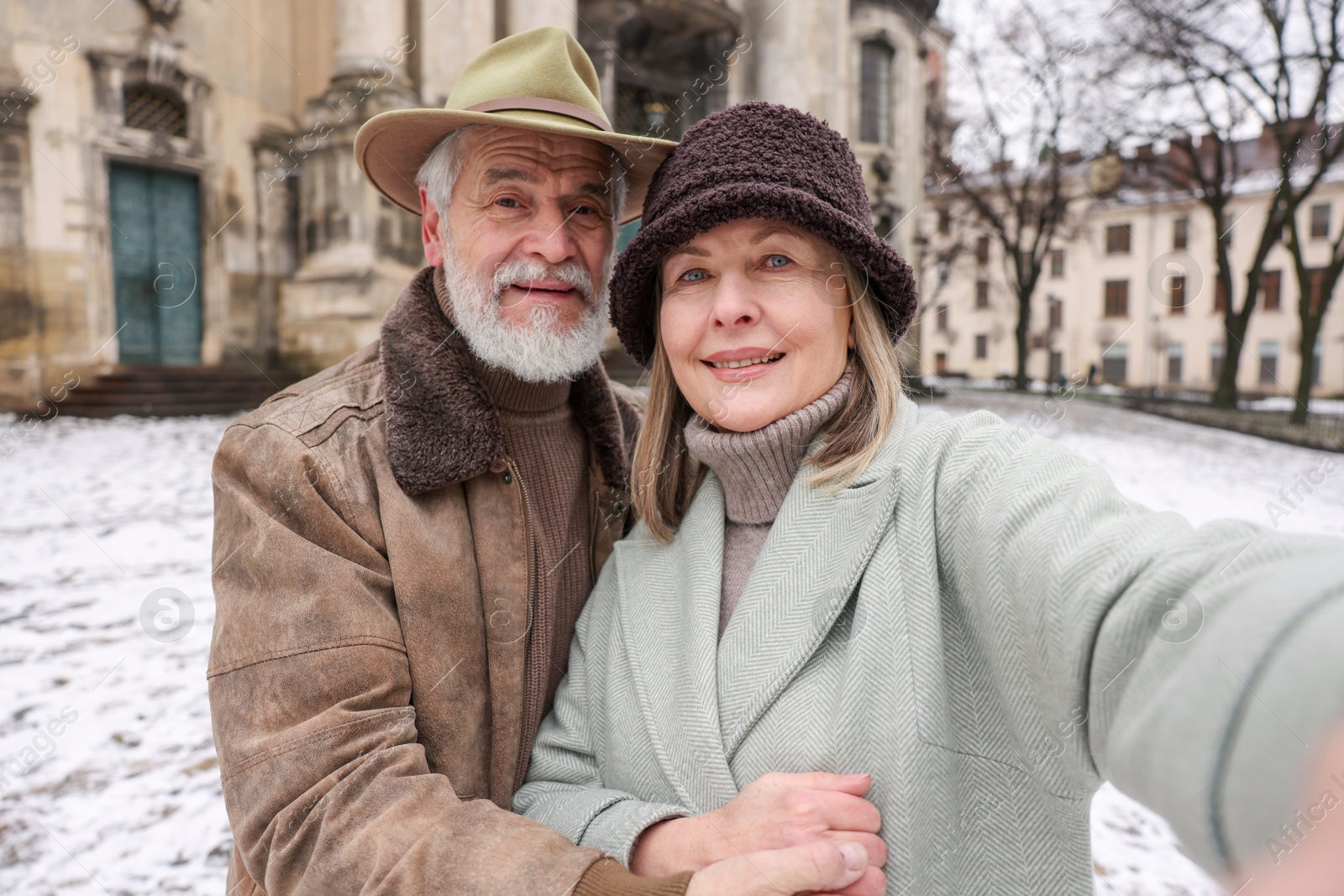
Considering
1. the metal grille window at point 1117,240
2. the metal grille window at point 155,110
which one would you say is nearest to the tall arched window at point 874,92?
the metal grille window at point 155,110

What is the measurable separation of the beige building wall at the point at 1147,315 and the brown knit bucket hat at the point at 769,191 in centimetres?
3429

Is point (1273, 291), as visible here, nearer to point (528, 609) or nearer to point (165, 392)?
point (165, 392)

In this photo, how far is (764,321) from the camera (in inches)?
67.9

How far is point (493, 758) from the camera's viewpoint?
73.8 inches

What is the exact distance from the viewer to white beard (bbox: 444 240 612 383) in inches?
84.5

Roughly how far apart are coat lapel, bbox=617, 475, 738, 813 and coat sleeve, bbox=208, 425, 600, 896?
0.88 ft

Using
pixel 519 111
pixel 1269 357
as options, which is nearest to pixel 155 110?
pixel 519 111

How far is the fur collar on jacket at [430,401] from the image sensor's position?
1.84m

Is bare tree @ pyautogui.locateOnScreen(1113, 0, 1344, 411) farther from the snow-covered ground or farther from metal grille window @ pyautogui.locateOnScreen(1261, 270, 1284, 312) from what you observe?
metal grille window @ pyautogui.locateOnScreen(1261, 270, 1284, 312)

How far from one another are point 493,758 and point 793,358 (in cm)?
113

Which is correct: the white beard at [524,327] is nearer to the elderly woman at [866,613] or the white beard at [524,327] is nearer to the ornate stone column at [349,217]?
the elderly woman at [866,613]

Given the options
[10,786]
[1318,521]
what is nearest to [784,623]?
[10,786]

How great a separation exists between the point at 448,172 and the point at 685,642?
4.86ft

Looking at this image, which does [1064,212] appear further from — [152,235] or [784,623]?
[784,623]
